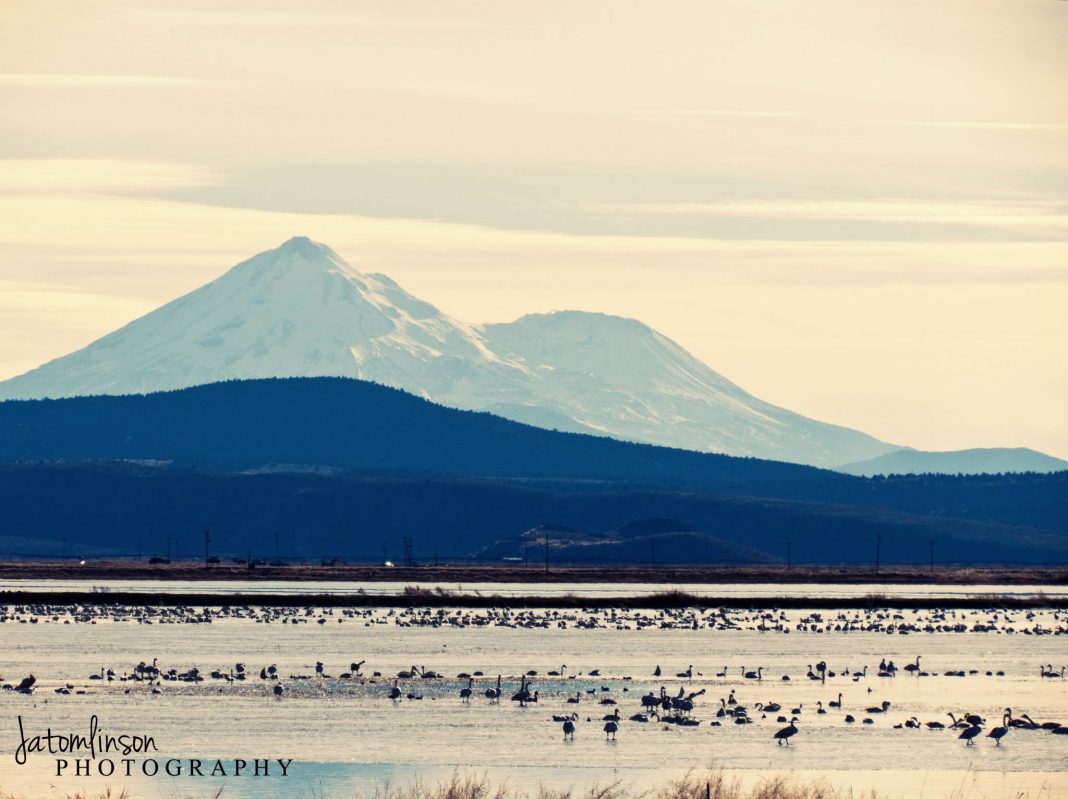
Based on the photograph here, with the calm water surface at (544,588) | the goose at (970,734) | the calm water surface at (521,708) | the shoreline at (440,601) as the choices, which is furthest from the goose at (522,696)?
the calm water surface at (544,588)

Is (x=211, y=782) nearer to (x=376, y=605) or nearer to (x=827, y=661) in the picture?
(x=827, y=661)

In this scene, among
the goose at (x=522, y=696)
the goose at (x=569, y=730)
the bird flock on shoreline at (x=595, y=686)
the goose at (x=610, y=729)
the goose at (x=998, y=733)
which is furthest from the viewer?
the goose at (x=522, y=696)

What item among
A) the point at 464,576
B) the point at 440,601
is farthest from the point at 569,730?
the point at 464,576

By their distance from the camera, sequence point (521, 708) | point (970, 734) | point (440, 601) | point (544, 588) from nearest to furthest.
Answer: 1. point (970, 734)
2. point (521, 708)
3. point (440, 601)
4. point (544, 588)

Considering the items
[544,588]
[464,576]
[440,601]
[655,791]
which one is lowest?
[655,791]

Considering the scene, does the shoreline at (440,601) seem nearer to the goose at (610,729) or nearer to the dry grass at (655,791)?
the goose at (610,729)

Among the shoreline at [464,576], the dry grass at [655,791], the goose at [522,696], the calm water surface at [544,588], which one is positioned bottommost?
the dry grass at [655,791]

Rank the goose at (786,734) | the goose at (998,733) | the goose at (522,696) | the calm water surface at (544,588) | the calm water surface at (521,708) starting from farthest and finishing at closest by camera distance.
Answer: the calm water surface at (544,588) < the goose at (522,696) < the goose at (998,733) < the goose at (786,734) < the calm water surface at (521,708)

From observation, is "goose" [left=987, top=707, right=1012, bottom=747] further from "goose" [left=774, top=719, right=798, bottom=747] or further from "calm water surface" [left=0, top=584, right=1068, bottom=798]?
"goose" [left=774, top=719, right=798, bottom=747]

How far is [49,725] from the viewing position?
166 feet

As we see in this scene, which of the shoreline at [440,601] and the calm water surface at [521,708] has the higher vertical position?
the shoreline at [440,601]

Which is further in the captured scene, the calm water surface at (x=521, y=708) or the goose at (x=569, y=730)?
the goose at (x=569, y=730)

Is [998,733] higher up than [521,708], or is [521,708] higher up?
[521,708]

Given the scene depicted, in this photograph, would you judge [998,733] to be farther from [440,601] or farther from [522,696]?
[440,601]
